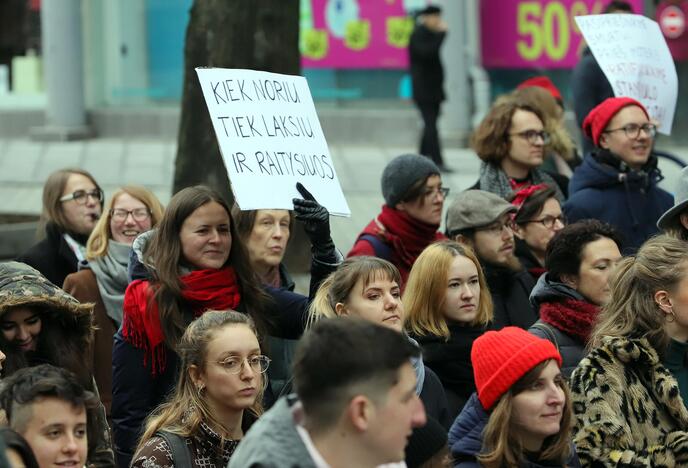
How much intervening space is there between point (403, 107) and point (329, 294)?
42.1 ft

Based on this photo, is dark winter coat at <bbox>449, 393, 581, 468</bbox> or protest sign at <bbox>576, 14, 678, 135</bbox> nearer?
dark winter coat at <bbox>449, 393, 581, 468</bbox>

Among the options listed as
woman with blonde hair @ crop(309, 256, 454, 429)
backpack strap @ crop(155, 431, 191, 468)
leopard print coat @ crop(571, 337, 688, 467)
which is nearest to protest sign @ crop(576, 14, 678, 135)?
woman with blonde hair @ crop(309, 256, 454, 429)

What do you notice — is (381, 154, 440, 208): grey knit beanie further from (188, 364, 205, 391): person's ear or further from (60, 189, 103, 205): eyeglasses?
(188, 364, 205, 391): person's ear

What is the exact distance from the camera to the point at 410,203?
7.47m

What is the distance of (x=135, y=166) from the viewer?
17.3m

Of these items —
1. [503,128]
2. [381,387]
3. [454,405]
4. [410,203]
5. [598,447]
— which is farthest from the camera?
[503,128]

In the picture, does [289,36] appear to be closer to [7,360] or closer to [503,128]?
[503,128]

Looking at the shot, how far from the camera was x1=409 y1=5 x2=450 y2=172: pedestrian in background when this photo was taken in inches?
614

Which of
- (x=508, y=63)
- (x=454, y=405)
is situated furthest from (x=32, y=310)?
(x=508, y=63)

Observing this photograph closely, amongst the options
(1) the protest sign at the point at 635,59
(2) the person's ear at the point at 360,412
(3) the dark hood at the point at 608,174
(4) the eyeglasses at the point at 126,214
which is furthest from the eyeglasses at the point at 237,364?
(1) the protest sign at the point at 635,59

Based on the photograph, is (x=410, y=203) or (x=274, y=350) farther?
(x=410, y=203)

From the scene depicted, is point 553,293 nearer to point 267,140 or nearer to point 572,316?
point 572,316

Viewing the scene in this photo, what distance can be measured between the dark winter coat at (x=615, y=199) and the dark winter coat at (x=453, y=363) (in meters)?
1.99

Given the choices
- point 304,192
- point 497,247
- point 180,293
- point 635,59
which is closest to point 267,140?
point 304,192
